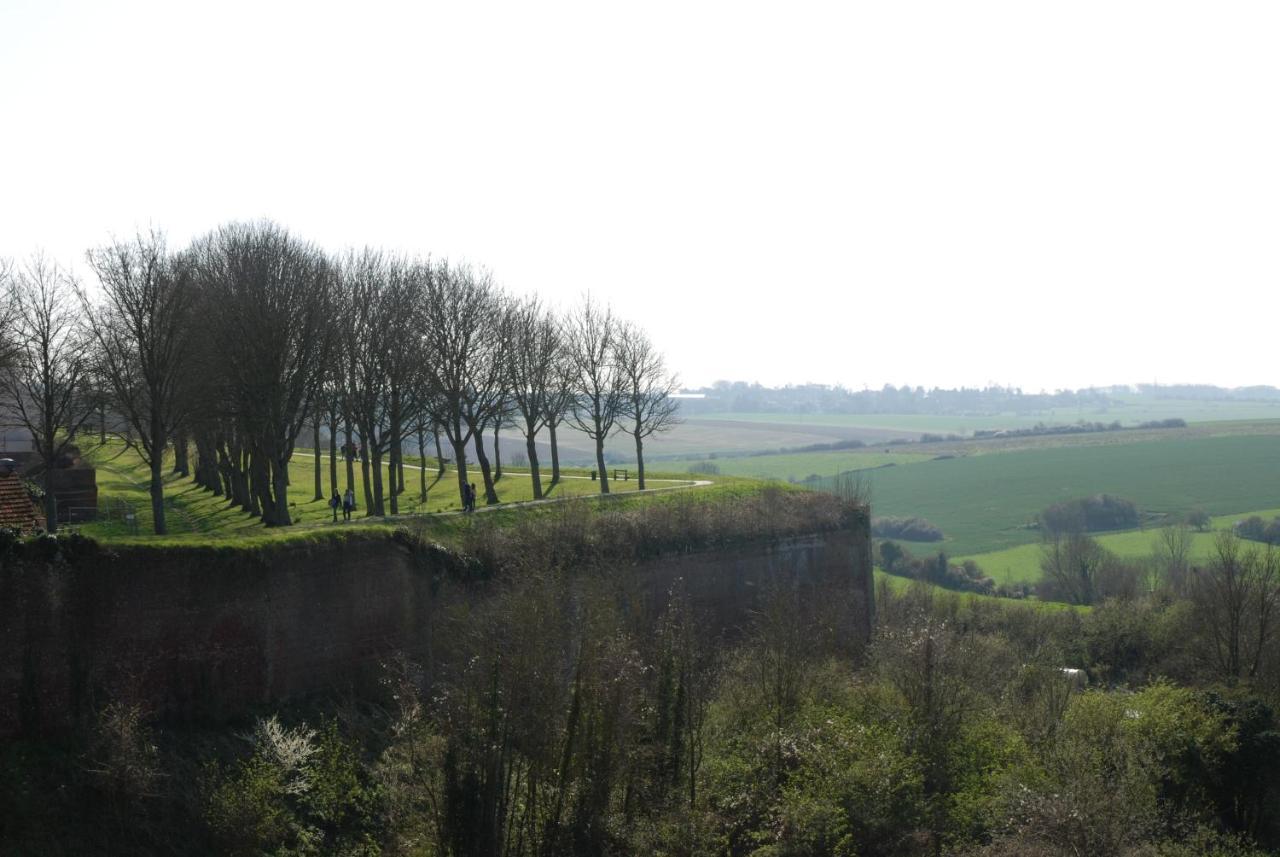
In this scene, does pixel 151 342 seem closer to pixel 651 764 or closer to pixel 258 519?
pixel 258 519

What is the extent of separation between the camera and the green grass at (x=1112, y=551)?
62.4 metres

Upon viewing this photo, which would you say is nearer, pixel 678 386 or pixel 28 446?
pixel 28 446

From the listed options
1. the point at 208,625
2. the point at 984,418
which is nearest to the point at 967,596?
the point at 208,625

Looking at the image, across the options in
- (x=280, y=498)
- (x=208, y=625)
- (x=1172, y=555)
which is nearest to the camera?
(x=208, y=625)

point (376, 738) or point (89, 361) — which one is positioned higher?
point (89, 361)

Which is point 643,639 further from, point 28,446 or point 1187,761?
point 28,446

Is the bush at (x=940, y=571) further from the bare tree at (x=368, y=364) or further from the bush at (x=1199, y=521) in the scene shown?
the bare tree at (x=368, y=364)

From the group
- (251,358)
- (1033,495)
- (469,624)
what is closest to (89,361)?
(251,358)

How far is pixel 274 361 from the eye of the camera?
1286 inches

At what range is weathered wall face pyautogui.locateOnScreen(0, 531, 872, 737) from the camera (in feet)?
67.1

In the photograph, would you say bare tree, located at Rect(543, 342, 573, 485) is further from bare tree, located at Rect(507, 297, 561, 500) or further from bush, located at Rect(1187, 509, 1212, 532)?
bush, located at Rect(1187, 509, 1212, 532)

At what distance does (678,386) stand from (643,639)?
2314 cm

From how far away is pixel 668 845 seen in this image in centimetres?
2097

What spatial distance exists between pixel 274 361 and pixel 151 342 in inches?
128
